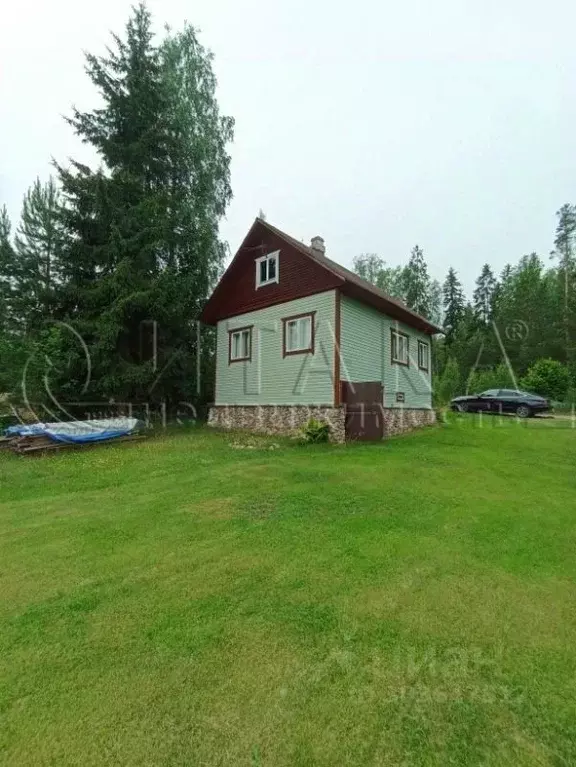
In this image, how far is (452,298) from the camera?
5416cm

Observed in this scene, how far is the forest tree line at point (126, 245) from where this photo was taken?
14492mm

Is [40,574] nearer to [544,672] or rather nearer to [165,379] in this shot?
[544,672]

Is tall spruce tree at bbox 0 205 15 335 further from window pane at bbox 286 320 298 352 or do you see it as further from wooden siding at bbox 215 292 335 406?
window pane at bbox 286 320 298 352

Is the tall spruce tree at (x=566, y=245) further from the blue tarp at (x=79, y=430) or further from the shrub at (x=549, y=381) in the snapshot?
the blue tarp at (x=79, y=430)

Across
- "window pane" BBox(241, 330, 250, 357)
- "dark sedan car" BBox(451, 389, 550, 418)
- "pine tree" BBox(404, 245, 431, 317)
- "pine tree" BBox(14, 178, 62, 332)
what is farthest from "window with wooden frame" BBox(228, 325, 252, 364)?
"pine tree" BBox(404, 245, 431, 317)

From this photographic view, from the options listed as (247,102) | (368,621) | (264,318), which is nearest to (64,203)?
(264,318)

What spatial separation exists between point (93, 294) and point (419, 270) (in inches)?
1458

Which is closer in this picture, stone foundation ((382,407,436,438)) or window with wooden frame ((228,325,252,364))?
stone foundation ((382,407,436,438))

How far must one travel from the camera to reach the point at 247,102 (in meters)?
21.2

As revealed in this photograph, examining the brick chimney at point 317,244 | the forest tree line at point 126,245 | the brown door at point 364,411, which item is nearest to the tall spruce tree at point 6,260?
the forest tree line at point 126,245

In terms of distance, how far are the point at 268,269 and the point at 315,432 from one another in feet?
20.2

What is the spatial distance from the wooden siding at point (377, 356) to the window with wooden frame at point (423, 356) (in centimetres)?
23

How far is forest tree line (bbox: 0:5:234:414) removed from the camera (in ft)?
47.5

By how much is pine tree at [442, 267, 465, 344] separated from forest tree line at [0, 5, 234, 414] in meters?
41.1
